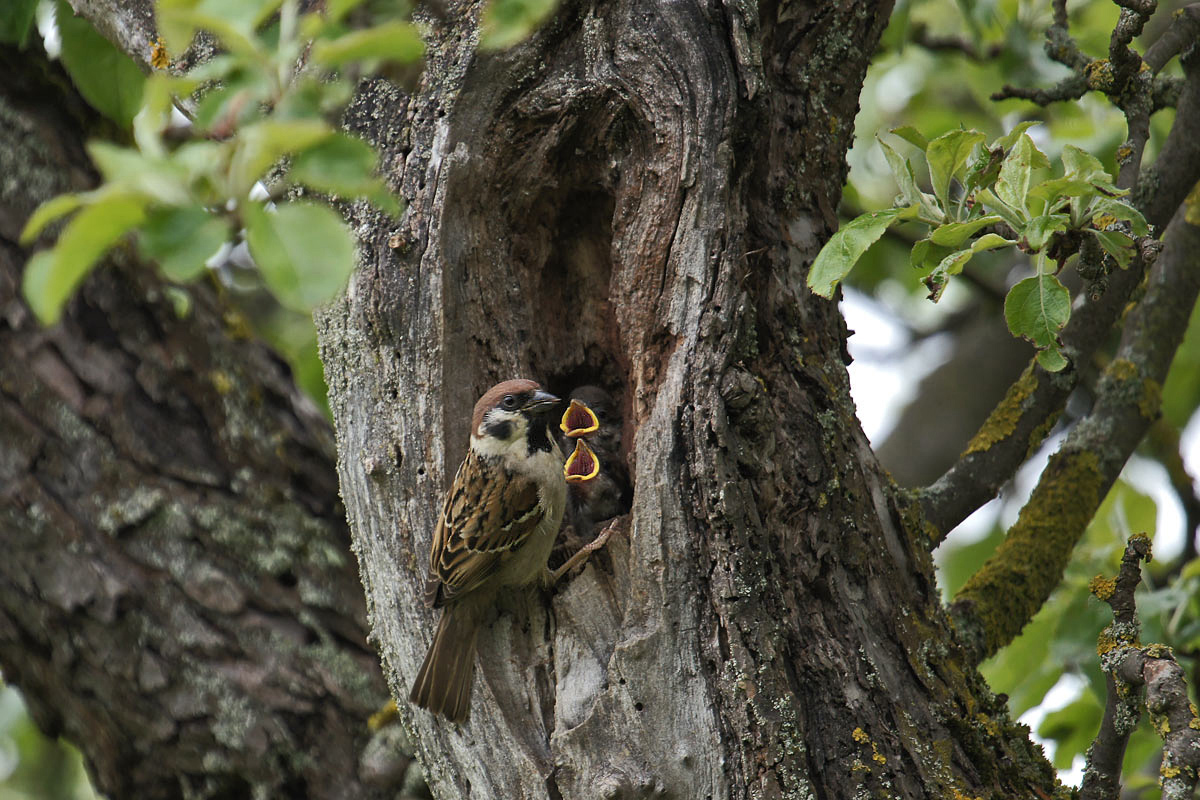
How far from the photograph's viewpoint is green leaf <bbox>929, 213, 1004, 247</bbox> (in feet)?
6.94

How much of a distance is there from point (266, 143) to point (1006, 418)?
8.70 ft

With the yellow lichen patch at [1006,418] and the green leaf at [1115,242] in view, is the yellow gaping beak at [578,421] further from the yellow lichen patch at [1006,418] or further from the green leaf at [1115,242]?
the green leaf at [1115,242]

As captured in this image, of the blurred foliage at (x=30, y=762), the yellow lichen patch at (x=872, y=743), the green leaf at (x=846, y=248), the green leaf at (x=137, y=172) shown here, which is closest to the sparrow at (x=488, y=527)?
the yellow lichen patch at (x=872, y=743)

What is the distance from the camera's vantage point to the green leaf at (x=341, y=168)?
46.2 inches

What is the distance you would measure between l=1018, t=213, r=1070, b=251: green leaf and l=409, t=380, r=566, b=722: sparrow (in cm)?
129

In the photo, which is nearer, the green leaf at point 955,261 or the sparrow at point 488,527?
the green leaf at point 955,261

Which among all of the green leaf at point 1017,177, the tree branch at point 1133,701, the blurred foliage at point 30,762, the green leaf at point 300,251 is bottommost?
the tree branch at point 1133,701

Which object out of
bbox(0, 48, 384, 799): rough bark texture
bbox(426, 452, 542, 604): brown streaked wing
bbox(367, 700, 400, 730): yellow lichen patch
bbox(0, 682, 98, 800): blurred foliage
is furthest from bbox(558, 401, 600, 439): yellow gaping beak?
bbox(0, 682, 98, 800): blurred foliage

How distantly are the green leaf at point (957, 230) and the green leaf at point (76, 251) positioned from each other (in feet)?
4.97

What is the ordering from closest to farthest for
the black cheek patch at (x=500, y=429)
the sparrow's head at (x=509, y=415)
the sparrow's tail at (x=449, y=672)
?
the sparrow's tail at (x=449, y=672) < the sparrow's head at (x=509, y=415) < the black cheek patch at (x=500, y=429)

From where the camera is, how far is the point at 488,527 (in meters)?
3.05

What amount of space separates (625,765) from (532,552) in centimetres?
86

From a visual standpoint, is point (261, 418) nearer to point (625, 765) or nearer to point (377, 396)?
point (377, 396)

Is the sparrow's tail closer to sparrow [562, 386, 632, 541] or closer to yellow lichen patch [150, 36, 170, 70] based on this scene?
sparrow [562, 386, 632, 541]
